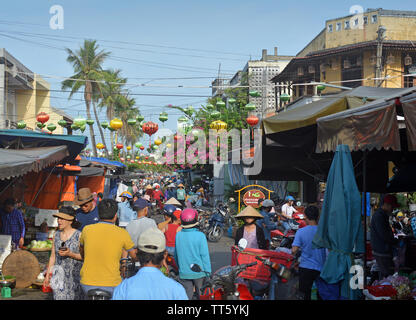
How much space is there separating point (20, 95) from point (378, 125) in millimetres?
32188

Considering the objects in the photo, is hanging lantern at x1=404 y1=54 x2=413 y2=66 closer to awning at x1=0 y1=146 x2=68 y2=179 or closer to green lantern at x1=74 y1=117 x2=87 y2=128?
green lantern at x1=74 y1=117 x2=87 y2=128

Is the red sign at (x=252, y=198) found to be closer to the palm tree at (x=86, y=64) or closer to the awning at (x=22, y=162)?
the awning at (x=22, y=162)

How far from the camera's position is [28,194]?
1334 centimetres

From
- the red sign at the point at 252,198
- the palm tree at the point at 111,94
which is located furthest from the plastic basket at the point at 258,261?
the palm tree at the point at 111,94

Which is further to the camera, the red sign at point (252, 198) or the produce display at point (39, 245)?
the red sign at point (252, 198)

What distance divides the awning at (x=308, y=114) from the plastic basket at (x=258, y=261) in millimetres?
1841

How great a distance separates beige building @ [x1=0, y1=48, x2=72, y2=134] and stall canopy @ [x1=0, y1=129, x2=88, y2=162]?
15.0 m

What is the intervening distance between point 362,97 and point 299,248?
2312mm

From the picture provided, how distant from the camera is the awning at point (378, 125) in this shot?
4371 mm

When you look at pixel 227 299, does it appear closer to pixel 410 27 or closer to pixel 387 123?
pixel 387 123

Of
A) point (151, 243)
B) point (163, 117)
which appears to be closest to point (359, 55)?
point (163, 117)

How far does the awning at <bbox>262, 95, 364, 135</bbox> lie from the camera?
6.20m

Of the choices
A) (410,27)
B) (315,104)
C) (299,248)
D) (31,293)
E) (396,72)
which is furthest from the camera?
(410,27)
